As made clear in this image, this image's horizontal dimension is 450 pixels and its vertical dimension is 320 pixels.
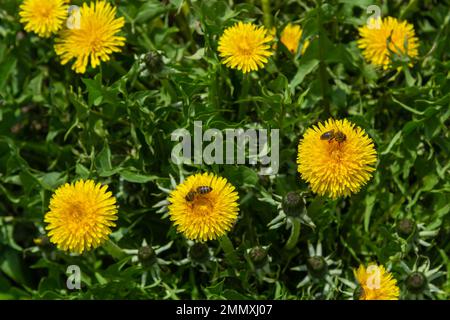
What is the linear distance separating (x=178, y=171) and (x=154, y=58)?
337 millimetres

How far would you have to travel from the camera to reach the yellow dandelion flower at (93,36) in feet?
6.70

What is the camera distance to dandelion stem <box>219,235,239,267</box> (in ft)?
6.23

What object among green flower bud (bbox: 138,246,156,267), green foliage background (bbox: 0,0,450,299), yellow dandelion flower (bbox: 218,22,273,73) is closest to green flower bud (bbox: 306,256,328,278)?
green foliage background (bbox: 0,0,450,299)

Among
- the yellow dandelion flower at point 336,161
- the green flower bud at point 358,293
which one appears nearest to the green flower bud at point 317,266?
the green flower bud at point 358,293

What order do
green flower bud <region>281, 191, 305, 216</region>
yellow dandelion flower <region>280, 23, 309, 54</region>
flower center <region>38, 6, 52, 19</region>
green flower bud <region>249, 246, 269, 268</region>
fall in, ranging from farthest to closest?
1. yellow dandelion flower <region>280, 23, 309, 54</region>
2. flower center <region>38, 6, 52, 19</region>
3. green flower bud <region>249, 246, 269, 268</region>
4. green flower bud <region>281, 191, 305, 216</region>

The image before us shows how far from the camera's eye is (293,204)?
1.80m

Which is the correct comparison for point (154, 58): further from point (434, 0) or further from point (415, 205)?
point (434, 0)

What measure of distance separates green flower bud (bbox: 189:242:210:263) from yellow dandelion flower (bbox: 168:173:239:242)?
23 centimetres

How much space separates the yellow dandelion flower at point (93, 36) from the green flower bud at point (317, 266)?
852mm

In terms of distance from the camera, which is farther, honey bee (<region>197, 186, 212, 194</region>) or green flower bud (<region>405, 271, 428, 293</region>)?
green flower bud (<region>405, 271, 428, 293</region>)

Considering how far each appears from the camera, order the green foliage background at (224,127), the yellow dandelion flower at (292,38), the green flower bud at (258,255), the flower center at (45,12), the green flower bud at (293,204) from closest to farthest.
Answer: the green flower bud at (293,204)
the green flower bud at (258,255)
the green foliage background at (224,127)
the flower center at (45,12)
the yellow dandelion flower at (292,38)

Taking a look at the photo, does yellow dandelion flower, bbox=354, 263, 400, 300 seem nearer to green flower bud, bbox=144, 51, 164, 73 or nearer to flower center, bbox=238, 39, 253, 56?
flower center, bbox=238, 39, 253, 56

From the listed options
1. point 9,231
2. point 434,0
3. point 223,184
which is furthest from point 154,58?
point 434,0

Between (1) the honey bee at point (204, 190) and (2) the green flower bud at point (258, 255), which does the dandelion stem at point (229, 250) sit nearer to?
(2) the green flower bud at point (258, 255)
